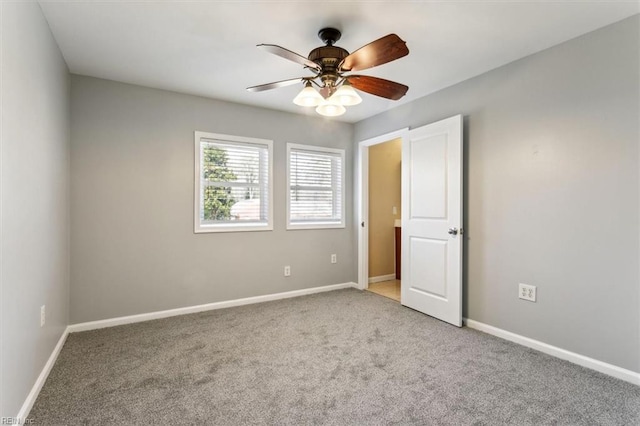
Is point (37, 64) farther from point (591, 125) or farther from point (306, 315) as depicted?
point (591, 125)

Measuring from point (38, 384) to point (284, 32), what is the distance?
9.28 ft

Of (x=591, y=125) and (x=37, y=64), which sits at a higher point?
(x=37, y=64)

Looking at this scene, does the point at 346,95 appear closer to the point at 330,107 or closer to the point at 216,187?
the point at 330,107

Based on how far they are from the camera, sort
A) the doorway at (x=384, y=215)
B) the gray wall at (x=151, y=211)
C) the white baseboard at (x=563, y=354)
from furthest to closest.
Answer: the doorway at (x=384, y=215) → the gray wall at (x=151, y=211) → the white baseboard at (x=563, y=354)

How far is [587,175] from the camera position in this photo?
7.72ft

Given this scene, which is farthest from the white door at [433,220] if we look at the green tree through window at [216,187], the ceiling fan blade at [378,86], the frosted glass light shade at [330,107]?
the green tree through window at [216,187]

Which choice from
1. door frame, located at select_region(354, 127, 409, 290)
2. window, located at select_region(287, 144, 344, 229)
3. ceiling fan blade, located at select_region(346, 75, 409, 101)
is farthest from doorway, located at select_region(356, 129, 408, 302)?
ceiling fan blade, located at select_region(346, 75, 409, 101)

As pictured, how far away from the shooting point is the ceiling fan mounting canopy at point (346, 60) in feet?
6.19

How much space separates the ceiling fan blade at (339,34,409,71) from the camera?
1802mm

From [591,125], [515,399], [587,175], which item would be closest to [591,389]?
[515,399]

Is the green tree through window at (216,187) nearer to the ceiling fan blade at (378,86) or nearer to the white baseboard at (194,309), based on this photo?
the white baseboard at (194,309)

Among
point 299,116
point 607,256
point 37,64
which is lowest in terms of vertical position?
point 607,256

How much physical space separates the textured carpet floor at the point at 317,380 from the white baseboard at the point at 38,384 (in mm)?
39

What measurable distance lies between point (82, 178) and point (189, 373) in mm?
2138
